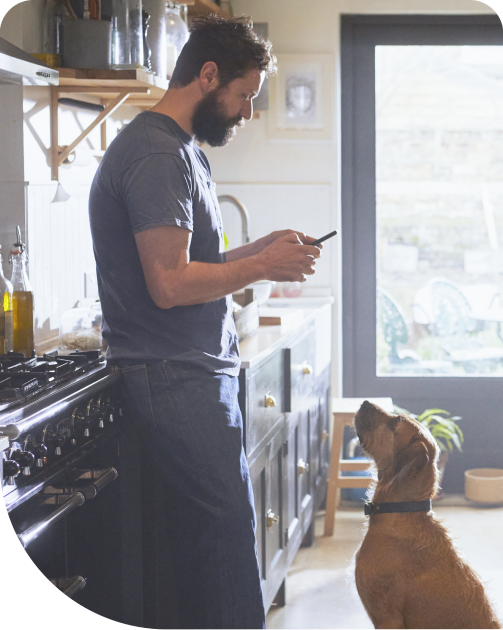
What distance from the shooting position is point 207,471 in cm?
154

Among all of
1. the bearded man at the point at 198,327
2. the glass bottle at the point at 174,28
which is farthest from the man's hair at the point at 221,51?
the glass bottle at the point at 174,28

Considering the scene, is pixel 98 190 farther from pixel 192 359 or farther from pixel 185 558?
pixel 185 558

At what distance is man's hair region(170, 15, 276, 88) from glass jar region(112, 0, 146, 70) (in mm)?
577

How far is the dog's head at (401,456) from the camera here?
1729mm

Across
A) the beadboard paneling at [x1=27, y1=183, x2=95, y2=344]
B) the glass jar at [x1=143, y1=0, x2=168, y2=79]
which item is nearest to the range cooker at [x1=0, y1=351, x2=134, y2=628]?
the beadboard paneling at [x1=27, y1=183, x2=95, y2=344]

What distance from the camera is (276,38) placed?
362cm

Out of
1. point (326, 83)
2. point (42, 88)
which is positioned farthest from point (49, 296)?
point (326, 83)

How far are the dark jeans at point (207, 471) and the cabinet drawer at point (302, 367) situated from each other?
2.94ft

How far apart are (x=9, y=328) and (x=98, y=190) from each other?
18.4 inches

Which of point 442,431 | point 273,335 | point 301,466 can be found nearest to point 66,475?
point 273,335

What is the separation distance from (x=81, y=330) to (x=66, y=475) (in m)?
0.73

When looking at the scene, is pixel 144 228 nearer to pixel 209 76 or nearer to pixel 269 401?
pixel 209 76

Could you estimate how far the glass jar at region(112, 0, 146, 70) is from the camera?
2.11 meters

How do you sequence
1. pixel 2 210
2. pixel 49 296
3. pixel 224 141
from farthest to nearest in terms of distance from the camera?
pixel 49 296 < pixel 2 210 < pixel 224 141
